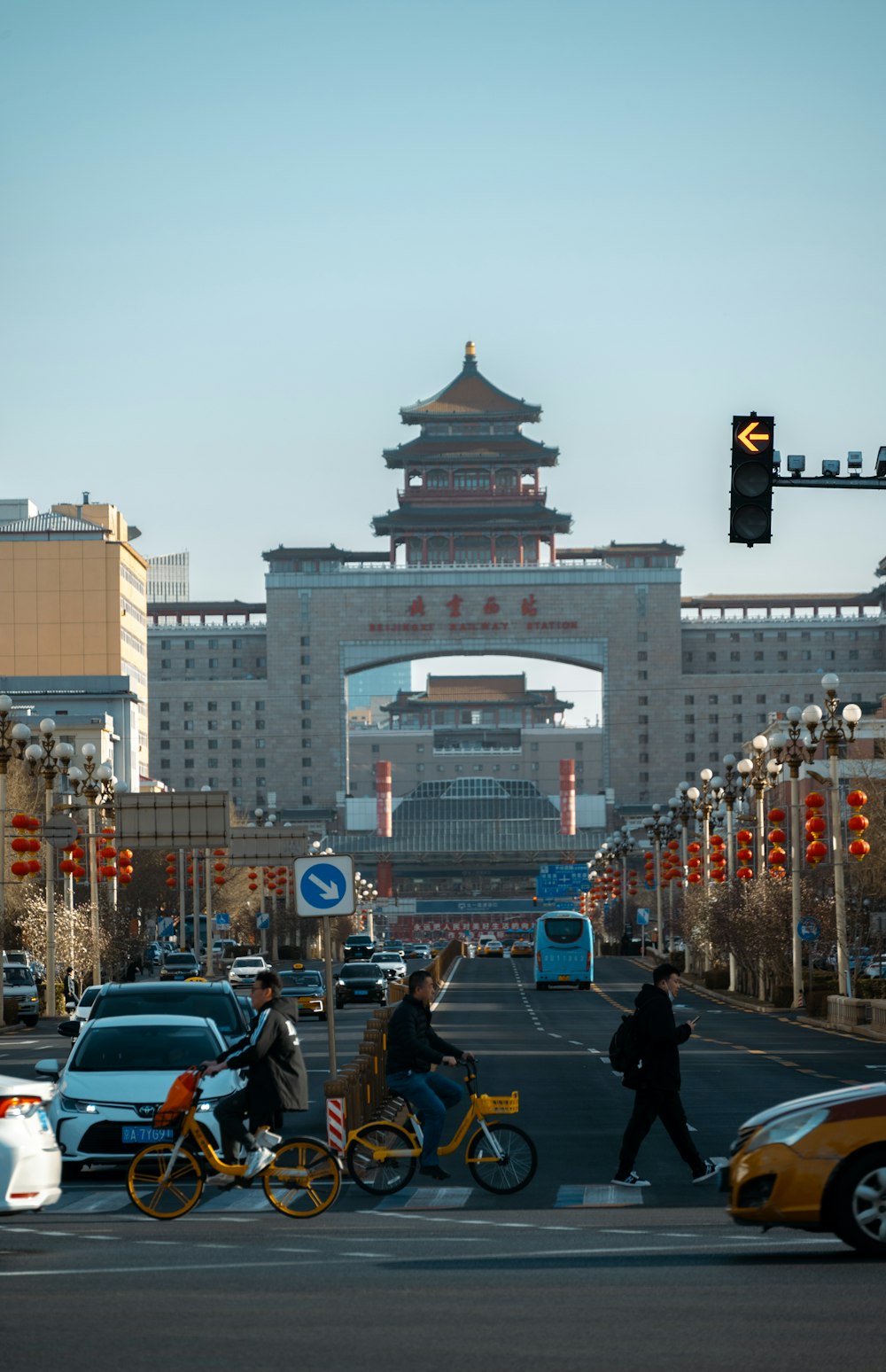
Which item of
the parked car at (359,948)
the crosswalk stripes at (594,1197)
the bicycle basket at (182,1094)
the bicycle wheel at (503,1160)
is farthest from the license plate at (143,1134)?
the parked car at (359,948)

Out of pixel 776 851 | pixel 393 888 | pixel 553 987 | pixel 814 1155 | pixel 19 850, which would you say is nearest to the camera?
pixel 814 1155

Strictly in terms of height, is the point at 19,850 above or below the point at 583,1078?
above

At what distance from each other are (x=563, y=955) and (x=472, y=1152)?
201ft

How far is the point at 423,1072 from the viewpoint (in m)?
16.9

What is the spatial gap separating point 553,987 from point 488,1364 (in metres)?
70.7

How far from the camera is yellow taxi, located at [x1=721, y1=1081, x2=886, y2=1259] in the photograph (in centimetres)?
1258

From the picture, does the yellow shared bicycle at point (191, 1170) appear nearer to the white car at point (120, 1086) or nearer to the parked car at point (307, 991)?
the white car at point (120, 1086)

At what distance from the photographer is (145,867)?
100m

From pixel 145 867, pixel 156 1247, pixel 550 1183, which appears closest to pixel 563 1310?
pixel 156 1247

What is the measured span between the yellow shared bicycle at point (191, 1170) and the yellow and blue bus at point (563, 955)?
204ft

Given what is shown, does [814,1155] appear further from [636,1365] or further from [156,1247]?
[156,1247]

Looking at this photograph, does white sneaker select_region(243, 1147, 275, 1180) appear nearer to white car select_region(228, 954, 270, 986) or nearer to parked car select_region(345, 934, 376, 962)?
white car select_region(228, 954, 270, 986)

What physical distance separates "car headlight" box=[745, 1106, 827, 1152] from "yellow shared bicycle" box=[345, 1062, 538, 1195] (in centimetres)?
383

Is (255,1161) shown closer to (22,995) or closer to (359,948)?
(22,995)
